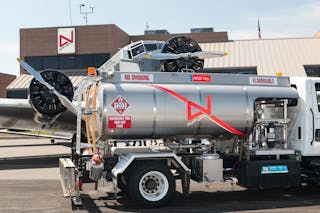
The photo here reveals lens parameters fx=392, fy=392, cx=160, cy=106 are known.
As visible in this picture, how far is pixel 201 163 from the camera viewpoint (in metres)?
9.65

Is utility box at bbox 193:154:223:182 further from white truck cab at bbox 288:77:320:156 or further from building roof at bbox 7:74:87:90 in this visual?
building roof at bbox 7:74:87:90

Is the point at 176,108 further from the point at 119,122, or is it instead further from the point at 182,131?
the point at 119,122

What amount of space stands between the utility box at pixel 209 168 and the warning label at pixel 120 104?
232 centimetres

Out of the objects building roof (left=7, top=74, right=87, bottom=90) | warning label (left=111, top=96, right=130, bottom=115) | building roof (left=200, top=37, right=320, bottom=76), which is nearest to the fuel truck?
warning label (left=111, top=96, right=130, bottom=115)

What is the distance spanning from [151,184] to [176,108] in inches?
74.3

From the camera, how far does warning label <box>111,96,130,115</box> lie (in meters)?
9.04

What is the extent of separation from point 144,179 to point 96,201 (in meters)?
1.77

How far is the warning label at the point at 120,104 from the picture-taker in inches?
356

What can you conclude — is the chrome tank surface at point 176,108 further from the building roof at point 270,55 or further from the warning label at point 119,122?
the building roof at point 270,55

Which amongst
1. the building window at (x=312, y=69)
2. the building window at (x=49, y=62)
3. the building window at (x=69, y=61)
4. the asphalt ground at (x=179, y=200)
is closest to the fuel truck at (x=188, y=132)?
the asphalt ground at (x=179, y=200)

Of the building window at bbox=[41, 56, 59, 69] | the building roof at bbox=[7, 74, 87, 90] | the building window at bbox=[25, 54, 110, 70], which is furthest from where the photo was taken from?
the building window at bbox=[41, 56, 59, 69]

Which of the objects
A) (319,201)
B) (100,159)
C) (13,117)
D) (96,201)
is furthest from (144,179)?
(13,117)

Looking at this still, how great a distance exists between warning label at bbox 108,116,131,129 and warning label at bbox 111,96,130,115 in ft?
0.50

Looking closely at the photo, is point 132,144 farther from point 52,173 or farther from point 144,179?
point 52,173
